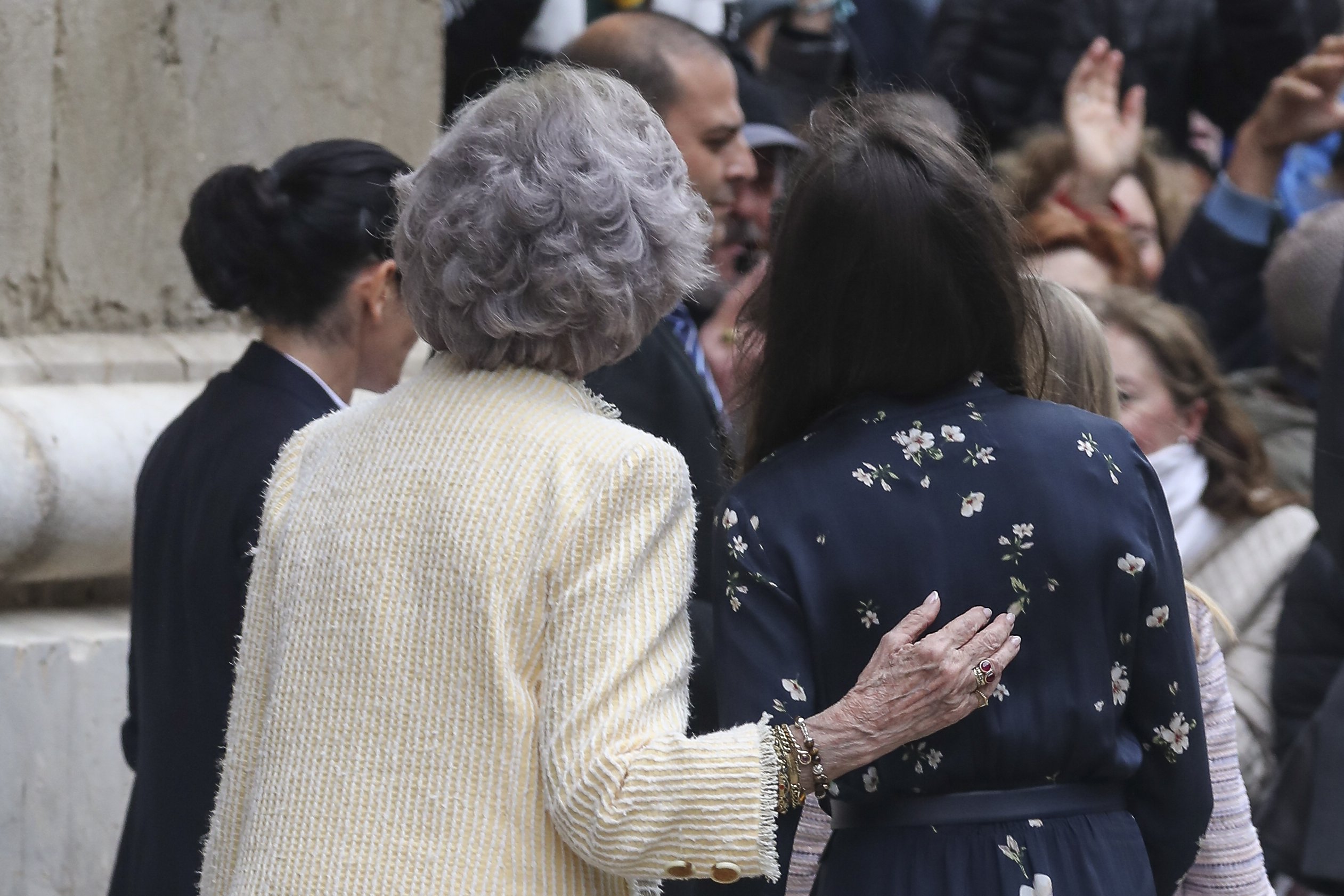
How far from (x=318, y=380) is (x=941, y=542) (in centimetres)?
120

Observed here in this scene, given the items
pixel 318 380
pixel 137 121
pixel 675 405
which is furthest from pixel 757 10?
pixel 318 380

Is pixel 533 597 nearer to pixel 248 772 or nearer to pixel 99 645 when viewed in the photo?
pixel 248 772

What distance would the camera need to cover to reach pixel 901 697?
5.81 feet

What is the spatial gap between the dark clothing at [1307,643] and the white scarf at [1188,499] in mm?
265

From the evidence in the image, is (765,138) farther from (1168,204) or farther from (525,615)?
(525,615)

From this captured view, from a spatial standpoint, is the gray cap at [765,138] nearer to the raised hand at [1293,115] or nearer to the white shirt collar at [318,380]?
the raised hand at [1293,115]

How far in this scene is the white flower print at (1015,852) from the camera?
1910mm

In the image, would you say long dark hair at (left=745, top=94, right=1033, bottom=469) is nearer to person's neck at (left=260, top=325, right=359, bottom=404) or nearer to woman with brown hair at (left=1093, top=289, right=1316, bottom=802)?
person's neck at (left=260, top=325, right=359, bottom=404)

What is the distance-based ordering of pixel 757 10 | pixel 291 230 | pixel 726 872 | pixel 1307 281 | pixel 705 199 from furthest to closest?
pixel 757 10
pixel 1307 281
pixel 705 199
pixel 291 230
pixel 726 872

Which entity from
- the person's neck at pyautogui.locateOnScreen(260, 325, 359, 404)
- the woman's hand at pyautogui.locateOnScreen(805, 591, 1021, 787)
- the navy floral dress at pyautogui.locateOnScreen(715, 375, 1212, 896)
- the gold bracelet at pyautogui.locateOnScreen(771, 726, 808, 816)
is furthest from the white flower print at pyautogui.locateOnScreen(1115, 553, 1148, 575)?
the person's neck at pyautogui.locateOnScreen(260, 325, 359, 404)

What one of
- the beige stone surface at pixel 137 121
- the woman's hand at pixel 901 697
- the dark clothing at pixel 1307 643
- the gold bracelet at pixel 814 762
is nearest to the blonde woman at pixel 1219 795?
the woman's hand at pixel 901 697

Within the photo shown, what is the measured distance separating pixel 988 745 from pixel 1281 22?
445 cm

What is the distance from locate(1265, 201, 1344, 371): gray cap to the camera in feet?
12.6

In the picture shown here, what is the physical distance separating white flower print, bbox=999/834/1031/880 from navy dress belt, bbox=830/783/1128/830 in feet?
0.09
